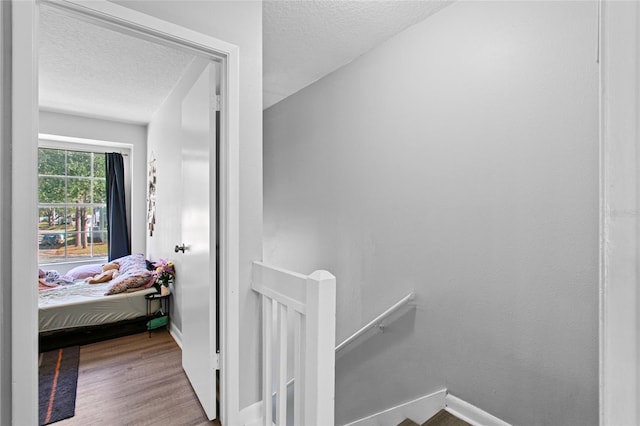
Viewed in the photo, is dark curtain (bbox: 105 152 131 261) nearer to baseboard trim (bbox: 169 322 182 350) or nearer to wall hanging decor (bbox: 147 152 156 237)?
wall hanging decor (bbox: 147 152 156 237)

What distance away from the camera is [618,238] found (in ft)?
1.03

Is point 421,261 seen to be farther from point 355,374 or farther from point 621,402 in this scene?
point 621,402

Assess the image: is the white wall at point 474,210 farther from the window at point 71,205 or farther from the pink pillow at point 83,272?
the window at point 71,205

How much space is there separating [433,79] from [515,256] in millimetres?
1208

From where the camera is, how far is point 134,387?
2.19 meters

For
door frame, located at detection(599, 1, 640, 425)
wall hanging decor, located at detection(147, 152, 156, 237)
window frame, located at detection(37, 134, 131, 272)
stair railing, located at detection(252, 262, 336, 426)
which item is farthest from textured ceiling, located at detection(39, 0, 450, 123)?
door frame, located at detection(599, 1, 640, 425)

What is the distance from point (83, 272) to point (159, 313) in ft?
5.54

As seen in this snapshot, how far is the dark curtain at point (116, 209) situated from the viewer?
4.57 meters

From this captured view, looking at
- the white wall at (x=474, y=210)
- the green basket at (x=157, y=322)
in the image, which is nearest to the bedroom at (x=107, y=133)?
the green basket at (x=157, y=322)

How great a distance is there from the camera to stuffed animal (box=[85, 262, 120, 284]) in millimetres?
3721

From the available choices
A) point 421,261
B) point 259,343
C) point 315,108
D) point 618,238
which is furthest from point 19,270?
point 315,108

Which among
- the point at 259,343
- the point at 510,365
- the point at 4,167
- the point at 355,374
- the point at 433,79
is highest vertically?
the point at 433,79

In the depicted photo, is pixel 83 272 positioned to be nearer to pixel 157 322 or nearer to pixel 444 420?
pixel 157 322

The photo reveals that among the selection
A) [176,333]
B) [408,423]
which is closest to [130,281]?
[176,333]
